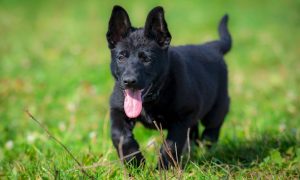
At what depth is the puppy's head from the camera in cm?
431

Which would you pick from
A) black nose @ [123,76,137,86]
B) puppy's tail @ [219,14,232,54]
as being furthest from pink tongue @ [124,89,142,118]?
puppy's tail @ [219,14,232,54]

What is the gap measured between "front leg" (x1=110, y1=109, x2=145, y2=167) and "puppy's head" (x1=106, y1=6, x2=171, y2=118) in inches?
7.8

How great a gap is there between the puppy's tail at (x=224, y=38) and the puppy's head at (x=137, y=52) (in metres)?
1.62

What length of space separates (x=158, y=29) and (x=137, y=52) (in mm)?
252

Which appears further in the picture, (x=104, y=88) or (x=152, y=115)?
(x=104, y=88)

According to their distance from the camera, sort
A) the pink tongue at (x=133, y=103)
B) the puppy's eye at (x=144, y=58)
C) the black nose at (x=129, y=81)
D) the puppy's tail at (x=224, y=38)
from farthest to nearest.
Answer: the puppy's tail at (x=224, y=38)
the puppy's eye at (x=144, y=58)
the pink tongue at (x=133, y=103)
the black nose at (x=129, y=81)

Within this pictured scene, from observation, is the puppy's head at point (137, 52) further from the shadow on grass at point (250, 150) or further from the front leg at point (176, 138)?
the shadow on grass at point (250, 150)

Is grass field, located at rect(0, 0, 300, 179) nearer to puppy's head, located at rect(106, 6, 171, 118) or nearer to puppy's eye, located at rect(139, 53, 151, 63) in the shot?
puppy's head, located at rect(106, 6, 171, 118)

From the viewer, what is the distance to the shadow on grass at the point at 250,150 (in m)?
4.62

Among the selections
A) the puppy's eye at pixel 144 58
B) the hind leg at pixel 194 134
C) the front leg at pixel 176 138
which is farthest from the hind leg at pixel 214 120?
the puppy's eye at pixel 144 58

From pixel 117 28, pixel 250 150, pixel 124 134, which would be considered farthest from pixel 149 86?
pixel 250 150

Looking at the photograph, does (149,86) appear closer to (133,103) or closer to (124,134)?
(133,103)

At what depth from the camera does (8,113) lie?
7055mm

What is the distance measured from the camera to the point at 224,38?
20.4ft
